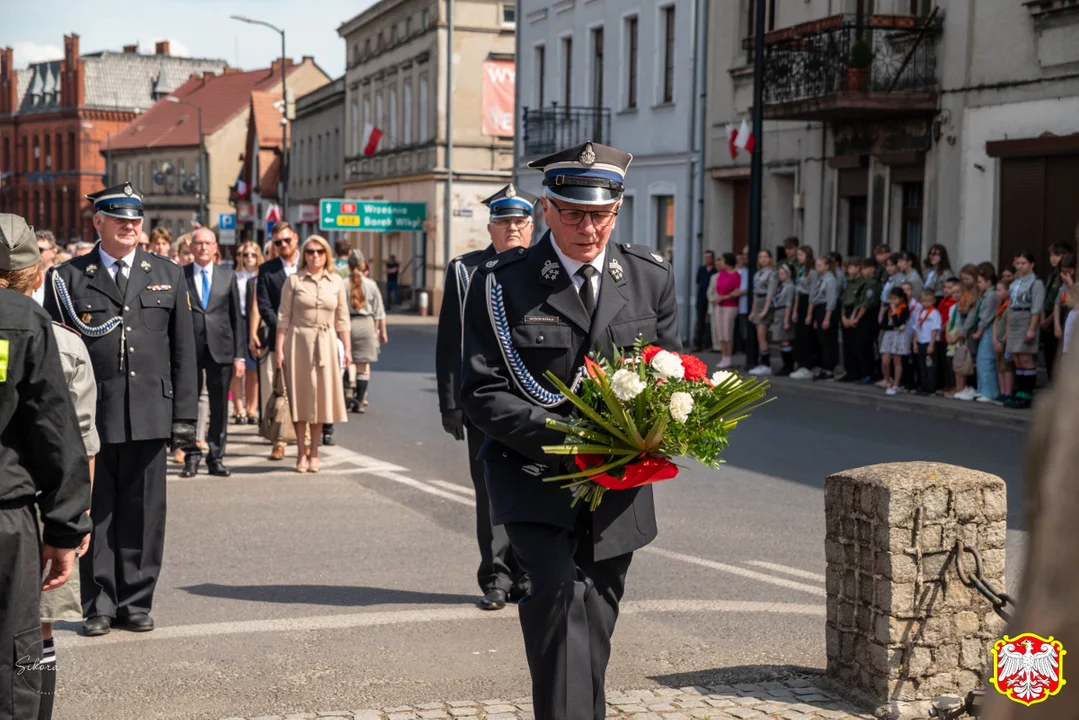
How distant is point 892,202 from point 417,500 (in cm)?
1564

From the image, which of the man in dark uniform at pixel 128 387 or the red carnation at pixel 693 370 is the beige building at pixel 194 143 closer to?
the man in dark uniform at pixel 128 387

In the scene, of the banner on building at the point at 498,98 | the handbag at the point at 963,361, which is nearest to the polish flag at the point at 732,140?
the handbag at the point at 963,361

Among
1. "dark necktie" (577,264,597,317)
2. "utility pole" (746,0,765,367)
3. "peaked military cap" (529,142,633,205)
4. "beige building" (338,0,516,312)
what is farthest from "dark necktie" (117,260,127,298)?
"beige building" (338,0,516,312)

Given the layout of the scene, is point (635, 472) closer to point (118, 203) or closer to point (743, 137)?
point (118, 203)

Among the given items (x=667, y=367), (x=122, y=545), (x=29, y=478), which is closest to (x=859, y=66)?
(x=122, y=545)

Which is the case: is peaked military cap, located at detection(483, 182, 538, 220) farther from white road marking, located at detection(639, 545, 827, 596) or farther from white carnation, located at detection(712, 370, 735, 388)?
white carnation, located at detection(712, 370, 735, 388)

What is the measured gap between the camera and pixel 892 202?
25078 millimetres

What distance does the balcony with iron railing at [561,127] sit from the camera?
3712cm

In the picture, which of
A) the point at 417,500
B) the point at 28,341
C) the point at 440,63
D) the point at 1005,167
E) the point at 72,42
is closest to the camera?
the point at 28,341

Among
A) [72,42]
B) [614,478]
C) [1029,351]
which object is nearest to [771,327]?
[1029,351]

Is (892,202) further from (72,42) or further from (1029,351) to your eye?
(72,42)

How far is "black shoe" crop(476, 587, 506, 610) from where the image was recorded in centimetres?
769

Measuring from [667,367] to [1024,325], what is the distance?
13.5 meters

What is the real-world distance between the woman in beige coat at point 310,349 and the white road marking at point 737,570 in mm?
4386
